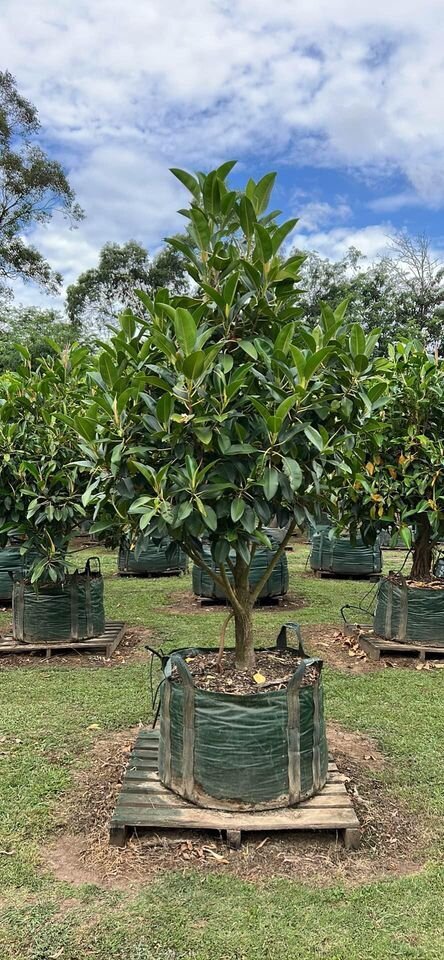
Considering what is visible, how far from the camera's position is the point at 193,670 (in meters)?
3.20

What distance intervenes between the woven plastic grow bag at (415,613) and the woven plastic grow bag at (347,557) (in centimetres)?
366

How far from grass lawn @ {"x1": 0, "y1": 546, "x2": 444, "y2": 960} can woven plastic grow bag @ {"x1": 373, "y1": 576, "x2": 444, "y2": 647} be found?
87 cm

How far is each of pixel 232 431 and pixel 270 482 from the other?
302mm

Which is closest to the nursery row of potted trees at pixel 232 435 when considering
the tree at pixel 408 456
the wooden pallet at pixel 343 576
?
the tree at pixel 408 456

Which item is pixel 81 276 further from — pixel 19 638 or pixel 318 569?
pixel 19 638

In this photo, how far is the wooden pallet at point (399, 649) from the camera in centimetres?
556

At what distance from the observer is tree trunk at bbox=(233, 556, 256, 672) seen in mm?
3185

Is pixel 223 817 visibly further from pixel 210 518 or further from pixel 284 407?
pixel 284 407

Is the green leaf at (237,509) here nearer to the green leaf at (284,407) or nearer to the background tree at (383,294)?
the green leaf at (284,407)

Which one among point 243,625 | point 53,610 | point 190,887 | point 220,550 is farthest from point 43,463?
point 190,887

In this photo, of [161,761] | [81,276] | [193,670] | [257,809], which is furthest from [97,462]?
[81,276]

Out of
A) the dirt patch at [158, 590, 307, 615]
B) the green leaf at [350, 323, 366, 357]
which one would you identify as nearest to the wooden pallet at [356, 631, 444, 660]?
the dirt patch at [158, 590, 307, 615]

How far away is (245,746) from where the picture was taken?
109 inches

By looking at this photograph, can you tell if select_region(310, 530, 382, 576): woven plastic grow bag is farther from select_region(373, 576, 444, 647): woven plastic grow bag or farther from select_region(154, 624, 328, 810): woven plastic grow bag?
select_region(154, 624, 328, 810): woven plastic grow bag
